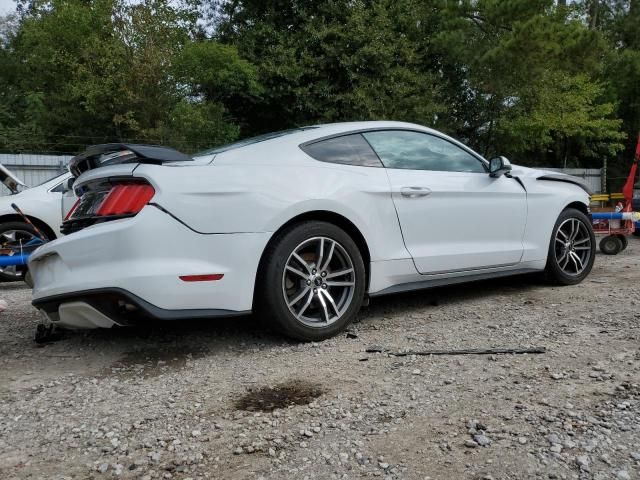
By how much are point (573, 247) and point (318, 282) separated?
291cm

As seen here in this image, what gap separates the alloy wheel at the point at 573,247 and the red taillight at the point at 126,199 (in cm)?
365

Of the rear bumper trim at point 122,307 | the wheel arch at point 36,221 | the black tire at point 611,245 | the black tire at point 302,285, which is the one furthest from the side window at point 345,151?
the black tire at point 611,245

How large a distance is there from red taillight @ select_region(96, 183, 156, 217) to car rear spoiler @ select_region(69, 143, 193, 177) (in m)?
0.21

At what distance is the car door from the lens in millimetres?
4027

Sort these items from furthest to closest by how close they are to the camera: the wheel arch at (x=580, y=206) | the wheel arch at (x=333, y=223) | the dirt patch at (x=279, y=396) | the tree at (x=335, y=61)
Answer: the tree at (x=335, y=61) < the wheel arch at (x=580, y=206) < the wheel arch at (x=333, y=223) < the dirt patch at (x=279, y=396)

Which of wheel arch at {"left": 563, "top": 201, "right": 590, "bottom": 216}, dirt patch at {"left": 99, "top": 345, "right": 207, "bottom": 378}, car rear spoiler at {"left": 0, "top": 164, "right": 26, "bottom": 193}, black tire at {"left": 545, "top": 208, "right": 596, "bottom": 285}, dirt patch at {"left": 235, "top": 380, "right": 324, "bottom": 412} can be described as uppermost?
car rear spoiler at {"left": 0, "top": 164, "right": 26, "bottom": 193}

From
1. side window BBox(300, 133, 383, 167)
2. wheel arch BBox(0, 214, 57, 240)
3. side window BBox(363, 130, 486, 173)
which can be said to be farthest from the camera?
wheel arch BBox(0, 214, 57, 240)

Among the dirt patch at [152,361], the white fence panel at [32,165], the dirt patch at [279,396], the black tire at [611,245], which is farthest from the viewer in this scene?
the white fence panel at [32,165]

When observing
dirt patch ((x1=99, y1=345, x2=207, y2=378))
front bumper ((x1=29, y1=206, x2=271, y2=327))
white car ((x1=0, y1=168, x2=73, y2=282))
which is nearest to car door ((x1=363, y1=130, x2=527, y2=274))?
front bumper ((x1=29, y1=206, x2=271, y2=327))

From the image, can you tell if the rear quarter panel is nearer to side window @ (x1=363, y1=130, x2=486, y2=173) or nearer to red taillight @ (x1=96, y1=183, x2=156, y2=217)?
red taillight @ (x1=96, y1=183, x2=156, y2=217)

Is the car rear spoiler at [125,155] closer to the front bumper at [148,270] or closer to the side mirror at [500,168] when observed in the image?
the front bumper at [148,270]

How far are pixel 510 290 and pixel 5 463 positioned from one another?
410cm

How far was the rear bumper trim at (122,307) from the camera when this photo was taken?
3.06 metres

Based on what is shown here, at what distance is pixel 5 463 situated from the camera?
218 centimetres
